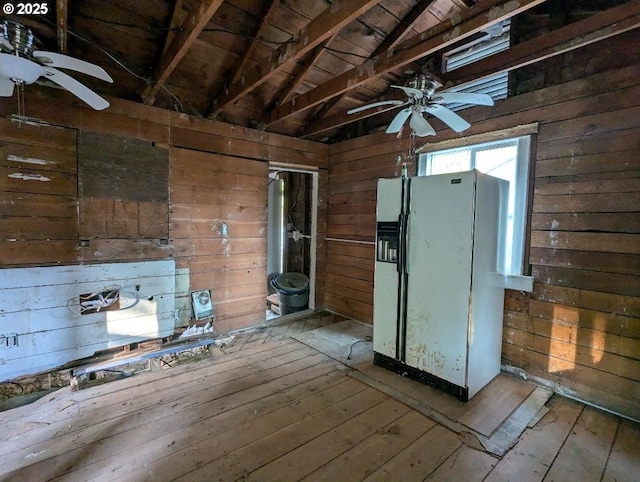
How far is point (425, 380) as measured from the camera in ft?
8.45

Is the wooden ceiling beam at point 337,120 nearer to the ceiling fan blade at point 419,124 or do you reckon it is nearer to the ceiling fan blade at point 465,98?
the ceiling fan blade at point 419,124

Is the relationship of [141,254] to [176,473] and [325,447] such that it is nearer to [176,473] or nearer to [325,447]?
[176,473]

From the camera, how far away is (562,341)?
247 centimetres

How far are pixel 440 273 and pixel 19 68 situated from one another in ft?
9.66

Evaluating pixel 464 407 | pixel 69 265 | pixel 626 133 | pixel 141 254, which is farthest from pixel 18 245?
pixel 626 133

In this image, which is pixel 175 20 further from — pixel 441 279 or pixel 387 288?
pixel 441 279

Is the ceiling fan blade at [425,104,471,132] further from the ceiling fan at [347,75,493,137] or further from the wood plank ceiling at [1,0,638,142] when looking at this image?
the wood plank ceiling at [1,0,638,142]

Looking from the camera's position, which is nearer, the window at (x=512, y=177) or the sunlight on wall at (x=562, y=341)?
the sunlight on wall at (x=562, y=341)

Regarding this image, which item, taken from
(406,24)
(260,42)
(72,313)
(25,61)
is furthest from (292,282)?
(25,61)

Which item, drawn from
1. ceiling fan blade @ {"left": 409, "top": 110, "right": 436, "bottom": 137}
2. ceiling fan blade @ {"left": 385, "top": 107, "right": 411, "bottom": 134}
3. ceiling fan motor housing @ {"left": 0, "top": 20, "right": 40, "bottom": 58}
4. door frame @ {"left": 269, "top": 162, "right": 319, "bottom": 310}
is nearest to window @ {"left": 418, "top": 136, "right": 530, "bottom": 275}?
ceiling fan blade @ {"left": 409, "top": 110, "right": 436, "bottom": 137}

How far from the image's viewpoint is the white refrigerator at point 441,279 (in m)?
2.32

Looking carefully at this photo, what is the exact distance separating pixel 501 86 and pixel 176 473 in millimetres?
3784

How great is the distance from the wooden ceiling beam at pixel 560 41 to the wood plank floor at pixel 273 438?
101 inches

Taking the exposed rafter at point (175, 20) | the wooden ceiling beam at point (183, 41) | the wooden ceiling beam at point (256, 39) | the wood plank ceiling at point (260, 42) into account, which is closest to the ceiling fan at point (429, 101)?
the wood plank ceiling at point (260, 42)
